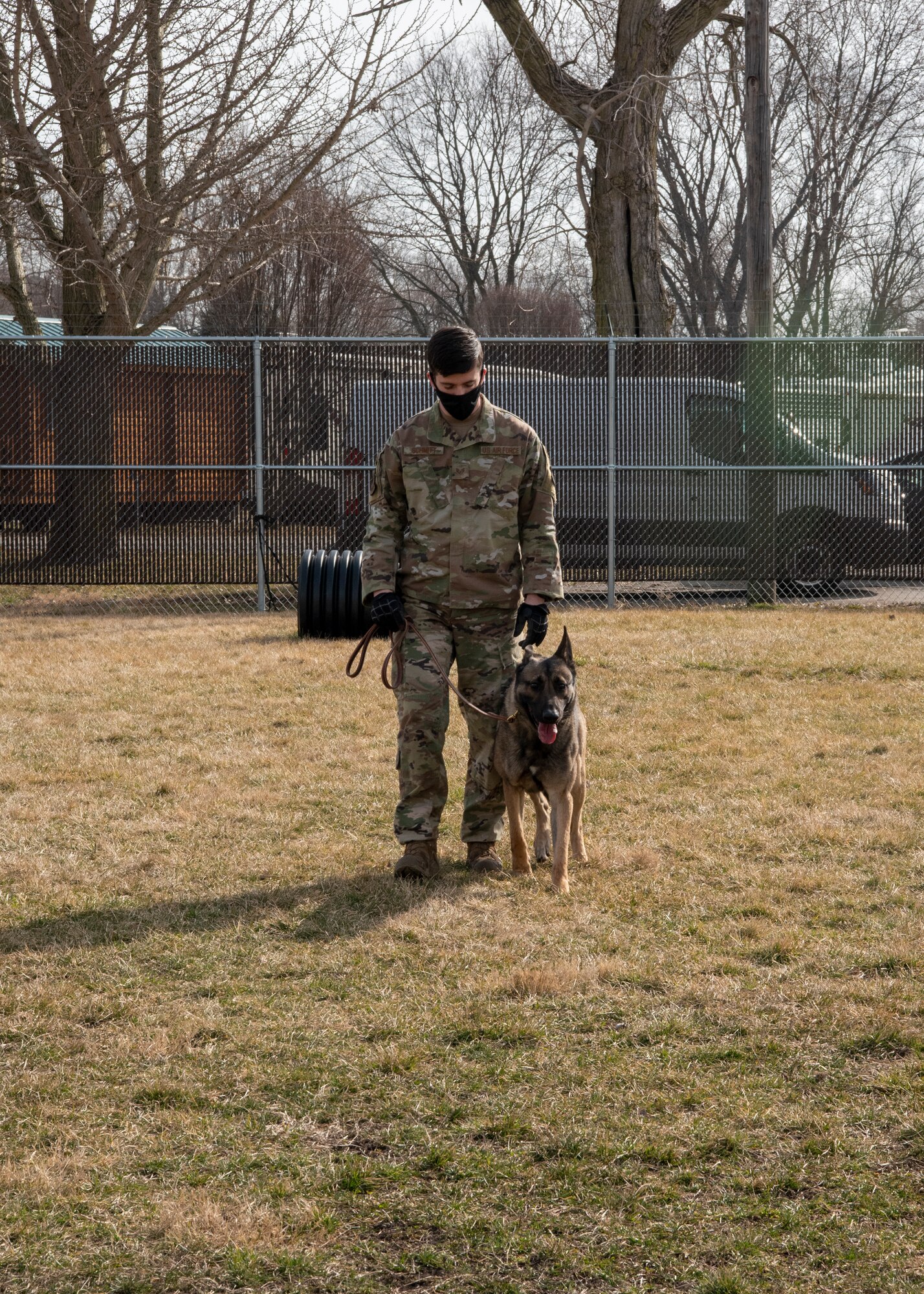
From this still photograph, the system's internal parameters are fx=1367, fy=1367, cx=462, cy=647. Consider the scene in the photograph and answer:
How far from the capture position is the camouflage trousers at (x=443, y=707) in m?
5.49

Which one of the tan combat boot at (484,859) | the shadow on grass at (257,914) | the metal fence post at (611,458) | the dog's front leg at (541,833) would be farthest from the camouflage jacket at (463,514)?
the metal fence post at (611,458)

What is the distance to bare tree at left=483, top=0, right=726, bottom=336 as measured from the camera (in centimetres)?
1717

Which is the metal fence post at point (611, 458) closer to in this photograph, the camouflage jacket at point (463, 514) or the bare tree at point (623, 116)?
the bare tree at point (623, 116)

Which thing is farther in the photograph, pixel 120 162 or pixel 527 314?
pixel 527 314

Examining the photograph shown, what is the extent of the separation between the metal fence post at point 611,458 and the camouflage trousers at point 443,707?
8280mm

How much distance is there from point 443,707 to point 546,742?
0.52 metres

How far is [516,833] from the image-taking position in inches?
218

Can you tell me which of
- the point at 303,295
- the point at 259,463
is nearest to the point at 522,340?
the point at 259,463

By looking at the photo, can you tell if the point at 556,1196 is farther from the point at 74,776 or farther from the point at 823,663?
the point at 823,663

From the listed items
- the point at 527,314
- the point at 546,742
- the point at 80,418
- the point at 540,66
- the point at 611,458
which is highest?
the point at 527,314

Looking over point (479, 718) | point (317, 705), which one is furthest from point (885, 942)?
point (317, 705)

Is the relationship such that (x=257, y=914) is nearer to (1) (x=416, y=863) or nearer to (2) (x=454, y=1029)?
(1) (x=416, y=863)

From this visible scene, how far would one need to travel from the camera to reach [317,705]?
9055 mm

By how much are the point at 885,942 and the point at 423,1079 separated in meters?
1.86
